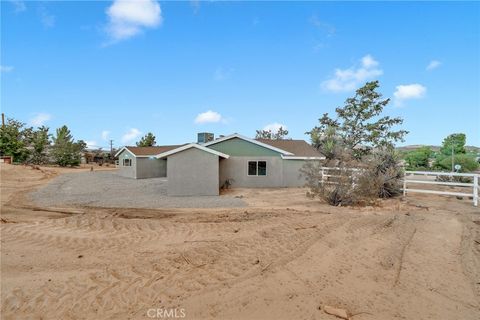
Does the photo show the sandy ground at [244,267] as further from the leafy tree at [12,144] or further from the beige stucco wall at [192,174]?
the leafy tree at [12,144]

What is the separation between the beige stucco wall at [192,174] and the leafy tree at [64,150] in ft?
90.4

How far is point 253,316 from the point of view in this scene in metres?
3.56

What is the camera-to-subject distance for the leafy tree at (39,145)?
112 ft

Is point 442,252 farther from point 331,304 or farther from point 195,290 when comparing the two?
point 195,290

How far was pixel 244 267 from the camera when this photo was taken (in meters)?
4.91

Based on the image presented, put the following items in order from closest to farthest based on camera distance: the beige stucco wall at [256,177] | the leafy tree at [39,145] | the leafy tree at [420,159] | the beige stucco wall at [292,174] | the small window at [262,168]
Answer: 1. the beige stucco wall at [256,177]
2. the small window at [262,168]
3. the beige stucco wall at [292,174]
4. the leafy tree at [39,145]
5. the leafy tree at [420,159]

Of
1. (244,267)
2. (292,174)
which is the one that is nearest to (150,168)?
(292,174)

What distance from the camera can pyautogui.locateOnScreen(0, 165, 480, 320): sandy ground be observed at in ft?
12.4

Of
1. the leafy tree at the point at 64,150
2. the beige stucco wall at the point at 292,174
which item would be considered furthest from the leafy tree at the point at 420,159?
the leafy tree at the point at 64,150

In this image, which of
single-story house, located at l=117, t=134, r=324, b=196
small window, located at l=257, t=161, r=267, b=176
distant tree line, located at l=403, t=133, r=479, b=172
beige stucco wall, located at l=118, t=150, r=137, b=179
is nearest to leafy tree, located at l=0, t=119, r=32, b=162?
beige stucco wall, located at l=118, t=150, r=137, b=179

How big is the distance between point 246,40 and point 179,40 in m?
4.03

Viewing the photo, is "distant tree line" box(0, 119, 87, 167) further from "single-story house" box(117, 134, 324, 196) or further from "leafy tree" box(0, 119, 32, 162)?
"single-story house" box(117, 134, 324, 196)

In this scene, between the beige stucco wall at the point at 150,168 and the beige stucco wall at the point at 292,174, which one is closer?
the beige stucco wall at the point at 292,174

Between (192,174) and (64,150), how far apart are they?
2843cm
